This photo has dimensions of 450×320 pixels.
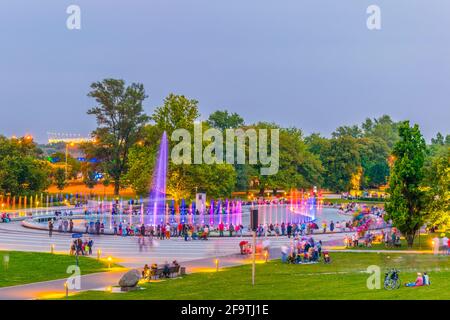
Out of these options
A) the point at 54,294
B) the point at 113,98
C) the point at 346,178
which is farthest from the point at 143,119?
the point at 54,294

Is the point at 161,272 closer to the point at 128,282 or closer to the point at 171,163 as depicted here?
the point at 128,282

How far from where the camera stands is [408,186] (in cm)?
4625

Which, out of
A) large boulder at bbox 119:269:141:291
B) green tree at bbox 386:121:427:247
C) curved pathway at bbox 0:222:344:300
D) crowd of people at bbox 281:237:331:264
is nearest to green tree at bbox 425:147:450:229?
green tree at bbox 386:121:427:247

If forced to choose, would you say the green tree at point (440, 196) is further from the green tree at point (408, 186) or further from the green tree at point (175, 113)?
the green tree at point (175, 113)

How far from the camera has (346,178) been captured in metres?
139

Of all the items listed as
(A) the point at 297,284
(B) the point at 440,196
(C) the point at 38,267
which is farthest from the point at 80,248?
(B) the point at 440,196

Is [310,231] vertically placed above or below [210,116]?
below

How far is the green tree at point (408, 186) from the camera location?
45.7m

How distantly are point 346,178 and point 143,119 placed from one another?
1954 inches

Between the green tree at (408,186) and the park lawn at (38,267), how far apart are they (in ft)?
68.6

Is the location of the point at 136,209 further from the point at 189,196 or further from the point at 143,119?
the point at 143,119

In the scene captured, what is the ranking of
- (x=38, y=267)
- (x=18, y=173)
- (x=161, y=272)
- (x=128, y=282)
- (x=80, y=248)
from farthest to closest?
(x=18, y=173), (x=80, y=248), (x=38, y=267), (x=161, y=272), (x=128, y=282)

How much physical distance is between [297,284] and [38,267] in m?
13.8
